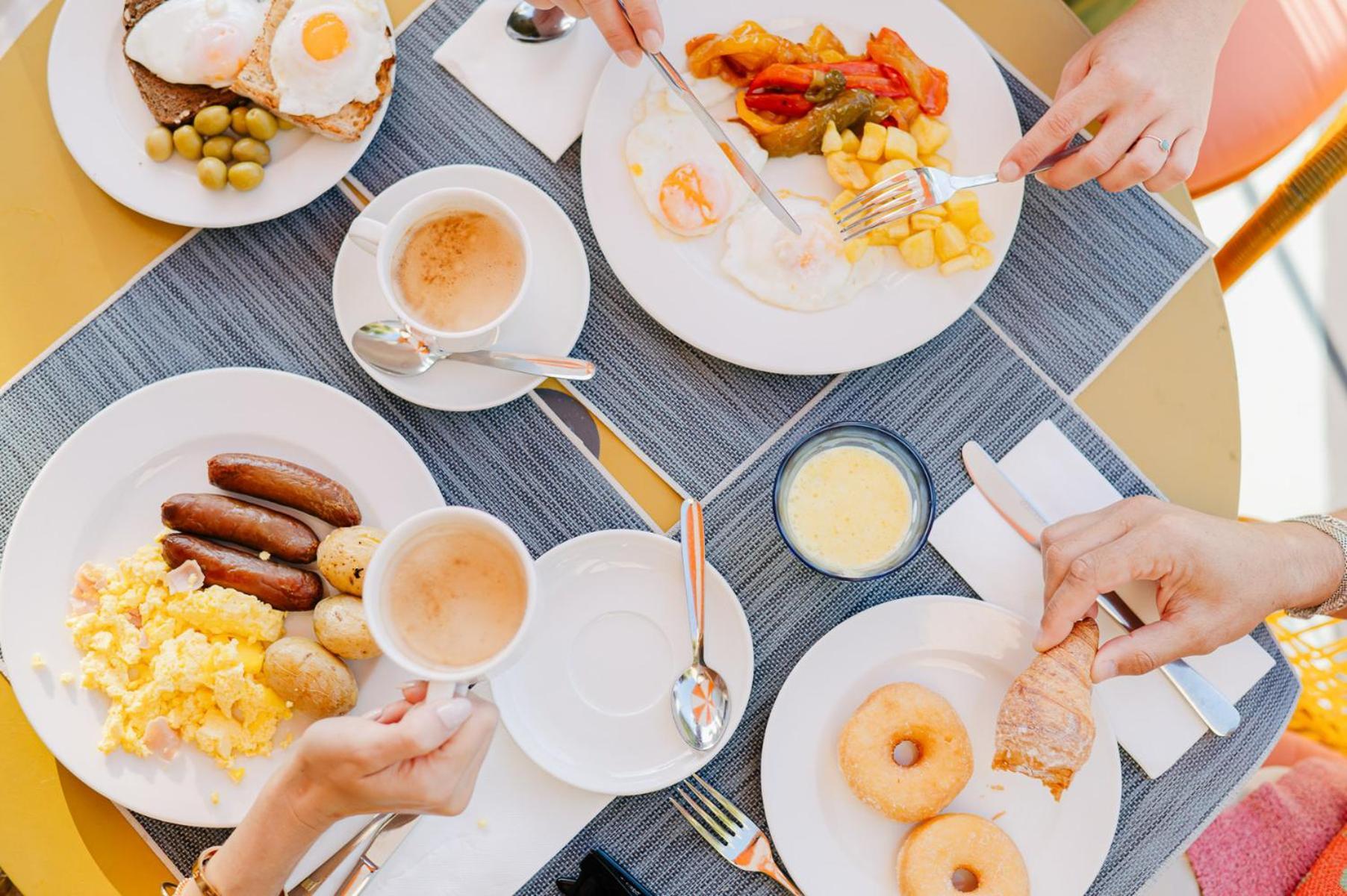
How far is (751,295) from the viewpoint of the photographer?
164cm

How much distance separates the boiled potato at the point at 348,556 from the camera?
57.7 inches

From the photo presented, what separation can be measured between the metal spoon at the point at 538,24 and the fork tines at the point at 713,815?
1.32 metres

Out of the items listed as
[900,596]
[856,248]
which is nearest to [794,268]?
[856,248]

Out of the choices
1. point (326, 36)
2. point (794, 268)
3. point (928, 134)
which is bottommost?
point (794, 268)

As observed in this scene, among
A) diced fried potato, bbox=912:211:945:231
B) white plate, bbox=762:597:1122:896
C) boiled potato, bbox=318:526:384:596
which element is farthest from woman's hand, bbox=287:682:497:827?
diced fried potato, bbox=912:211:945:231

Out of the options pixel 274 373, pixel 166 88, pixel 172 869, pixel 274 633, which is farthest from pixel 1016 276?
pixel 172 869

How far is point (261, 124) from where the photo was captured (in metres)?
1.61

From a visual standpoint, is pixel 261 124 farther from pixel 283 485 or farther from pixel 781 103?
pixel 781 103

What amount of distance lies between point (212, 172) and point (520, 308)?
1.81ft

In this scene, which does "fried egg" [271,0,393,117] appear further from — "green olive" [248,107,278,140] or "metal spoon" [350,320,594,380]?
"metal spoon" [350,320,594,380]

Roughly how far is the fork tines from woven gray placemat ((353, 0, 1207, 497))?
498 millimetres

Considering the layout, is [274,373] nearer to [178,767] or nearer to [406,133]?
[406,133]

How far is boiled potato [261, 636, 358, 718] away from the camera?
1438 millimetres

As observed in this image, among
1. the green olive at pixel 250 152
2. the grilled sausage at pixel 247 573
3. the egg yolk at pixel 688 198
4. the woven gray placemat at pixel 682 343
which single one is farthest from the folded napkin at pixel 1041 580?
the green olive at pixel 250 152
